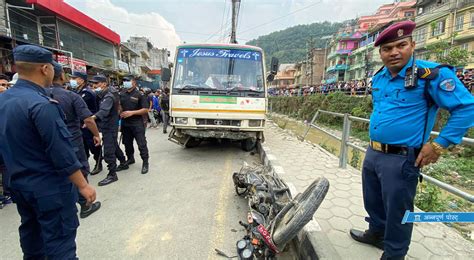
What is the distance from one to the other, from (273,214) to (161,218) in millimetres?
1433

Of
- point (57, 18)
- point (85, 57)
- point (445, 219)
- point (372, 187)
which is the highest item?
point (57, 18)

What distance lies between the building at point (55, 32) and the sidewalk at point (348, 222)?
12.1 metres

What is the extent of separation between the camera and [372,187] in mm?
1969

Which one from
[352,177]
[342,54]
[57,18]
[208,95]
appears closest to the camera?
[352,177]

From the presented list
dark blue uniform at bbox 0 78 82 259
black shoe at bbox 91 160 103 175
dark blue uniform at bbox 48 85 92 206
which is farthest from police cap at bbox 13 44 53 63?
black shoe at bbox 91 160 103 175

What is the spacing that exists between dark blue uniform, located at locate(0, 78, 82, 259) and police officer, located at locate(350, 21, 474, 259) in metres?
2.28

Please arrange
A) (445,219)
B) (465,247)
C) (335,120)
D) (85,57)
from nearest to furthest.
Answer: (445,219)
(465,247)
(335,120)
(85,57)

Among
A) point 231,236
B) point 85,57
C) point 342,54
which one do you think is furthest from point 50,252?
point 342,54

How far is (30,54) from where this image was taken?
1.55 metres

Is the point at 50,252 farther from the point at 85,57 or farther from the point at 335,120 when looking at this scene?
the point at 85,57

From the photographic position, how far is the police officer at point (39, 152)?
1.51 metres

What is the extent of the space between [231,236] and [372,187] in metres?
1.52

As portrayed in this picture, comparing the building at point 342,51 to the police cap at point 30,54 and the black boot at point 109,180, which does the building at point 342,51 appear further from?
→ the police cap at point 30,54

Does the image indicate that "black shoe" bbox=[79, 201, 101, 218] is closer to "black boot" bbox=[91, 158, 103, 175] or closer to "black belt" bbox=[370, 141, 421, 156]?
"black boot" bbox=[91, 158, 103, 175]
